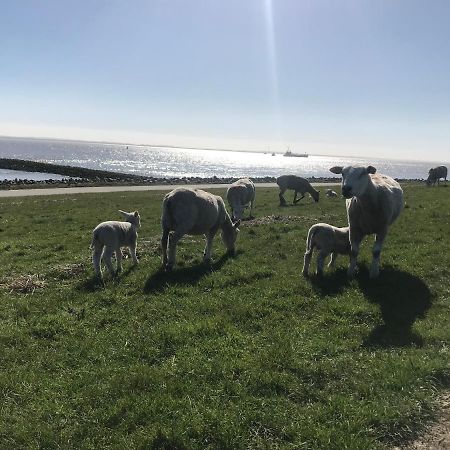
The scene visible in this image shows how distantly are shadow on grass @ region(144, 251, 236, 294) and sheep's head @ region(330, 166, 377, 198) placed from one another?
14.6 feet

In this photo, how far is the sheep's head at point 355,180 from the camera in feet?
32.8

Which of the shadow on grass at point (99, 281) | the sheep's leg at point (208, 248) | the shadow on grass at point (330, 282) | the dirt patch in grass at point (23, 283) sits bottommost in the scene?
the dirt patch in grass at point (23, 283)

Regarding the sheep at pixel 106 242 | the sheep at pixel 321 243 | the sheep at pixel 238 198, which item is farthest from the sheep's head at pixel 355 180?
the sheep at pixel 238 198

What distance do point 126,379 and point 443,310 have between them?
21.8ft

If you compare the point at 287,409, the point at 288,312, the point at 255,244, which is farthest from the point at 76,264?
the point at 287,409

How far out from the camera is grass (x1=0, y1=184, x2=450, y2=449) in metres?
5.25

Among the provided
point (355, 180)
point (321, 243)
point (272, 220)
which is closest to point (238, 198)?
point (272, 220)

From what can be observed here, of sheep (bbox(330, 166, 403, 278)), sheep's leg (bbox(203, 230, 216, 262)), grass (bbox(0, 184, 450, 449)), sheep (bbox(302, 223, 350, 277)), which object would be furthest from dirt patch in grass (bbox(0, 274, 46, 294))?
sheep (bbox(330, 166, 403, 278))

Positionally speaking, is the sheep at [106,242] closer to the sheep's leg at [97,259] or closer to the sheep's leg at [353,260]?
the sheep's leg at [97,259]

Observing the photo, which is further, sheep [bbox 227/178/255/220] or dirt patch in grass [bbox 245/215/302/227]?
sheep [bbox 227/178/255/220]

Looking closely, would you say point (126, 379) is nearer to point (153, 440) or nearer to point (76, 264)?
point (153, 440)

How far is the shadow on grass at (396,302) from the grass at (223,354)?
4 cm

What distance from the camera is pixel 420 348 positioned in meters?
7.12

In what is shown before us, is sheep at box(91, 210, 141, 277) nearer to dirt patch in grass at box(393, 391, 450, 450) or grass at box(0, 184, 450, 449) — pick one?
grass at box(0, 184, 450, 449)
